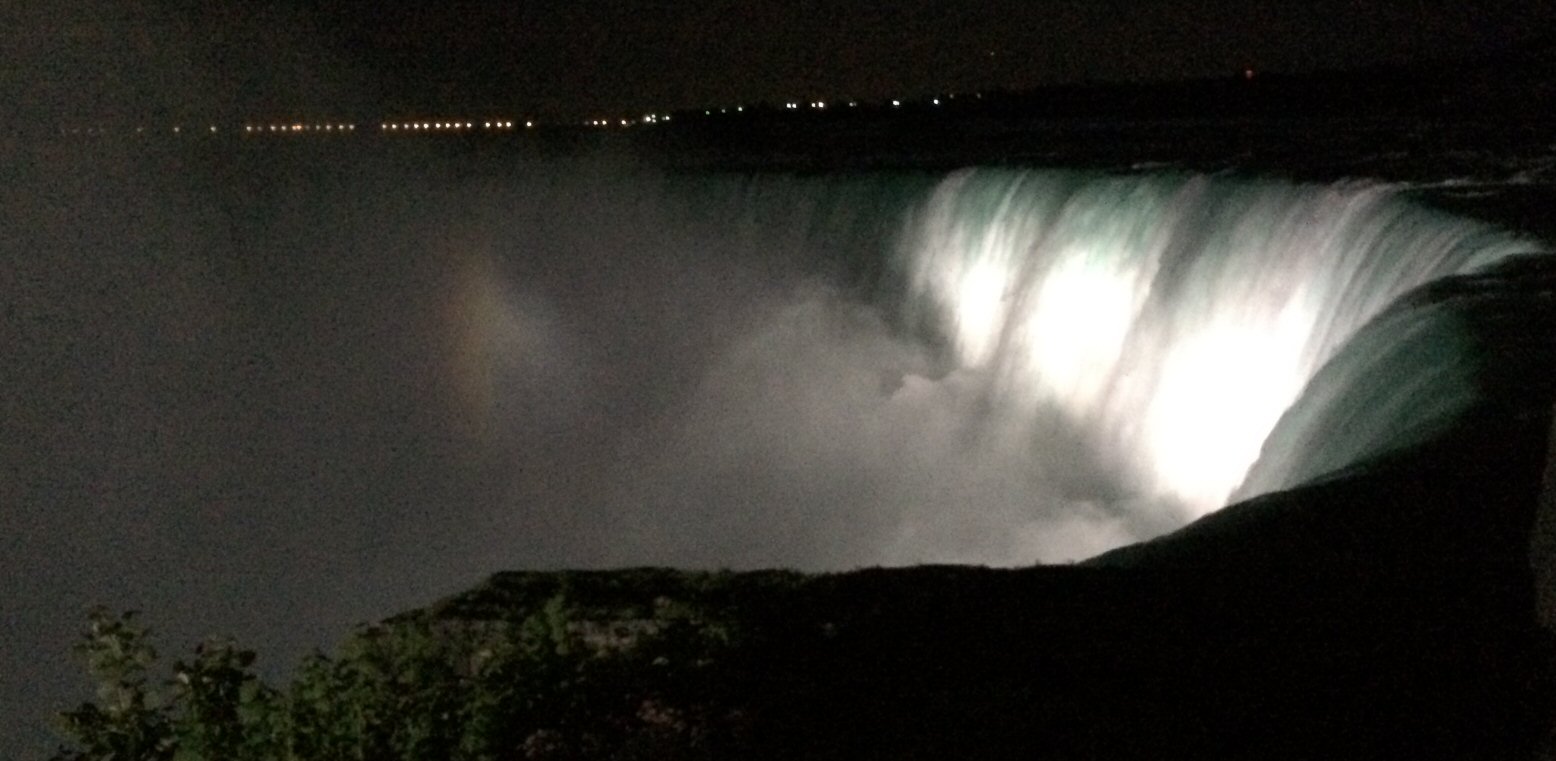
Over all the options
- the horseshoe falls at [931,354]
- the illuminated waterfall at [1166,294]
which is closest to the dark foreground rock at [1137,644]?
the horseshoe falls at [931,354]

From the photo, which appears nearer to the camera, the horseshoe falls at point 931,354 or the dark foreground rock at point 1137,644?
the dark foreground rock at point 1137,644

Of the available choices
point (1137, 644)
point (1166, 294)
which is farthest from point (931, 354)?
point (1137, 644)

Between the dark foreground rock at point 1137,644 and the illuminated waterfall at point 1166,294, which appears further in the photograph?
the illuminated waterfall at point 1166,294

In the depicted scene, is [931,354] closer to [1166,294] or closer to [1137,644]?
[1166,294]

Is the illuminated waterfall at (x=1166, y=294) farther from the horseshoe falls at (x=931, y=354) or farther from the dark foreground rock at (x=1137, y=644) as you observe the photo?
the dark foreground rock at (x=1137, y=644)

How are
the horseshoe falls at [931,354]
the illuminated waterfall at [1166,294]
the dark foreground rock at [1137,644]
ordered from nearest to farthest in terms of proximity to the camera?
the dark foreground rock at [1137,644], the illuminated waterfall at [1166,294], the horseshoe falls at [931,354]

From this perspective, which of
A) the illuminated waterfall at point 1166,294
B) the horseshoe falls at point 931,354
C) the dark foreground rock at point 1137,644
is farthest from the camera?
the horseshoe falls at point 931,354

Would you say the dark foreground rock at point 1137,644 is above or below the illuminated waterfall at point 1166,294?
below

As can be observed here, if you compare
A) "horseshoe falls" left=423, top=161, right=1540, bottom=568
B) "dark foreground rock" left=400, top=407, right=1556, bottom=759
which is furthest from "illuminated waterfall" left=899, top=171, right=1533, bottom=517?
"dark foreground rock" left=400, top=407, right=1556, bottom=759

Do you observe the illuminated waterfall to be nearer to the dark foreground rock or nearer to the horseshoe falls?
the horseshoe falls

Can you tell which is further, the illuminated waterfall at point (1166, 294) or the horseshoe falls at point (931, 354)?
the horseshoe falls at point (931, 354)
